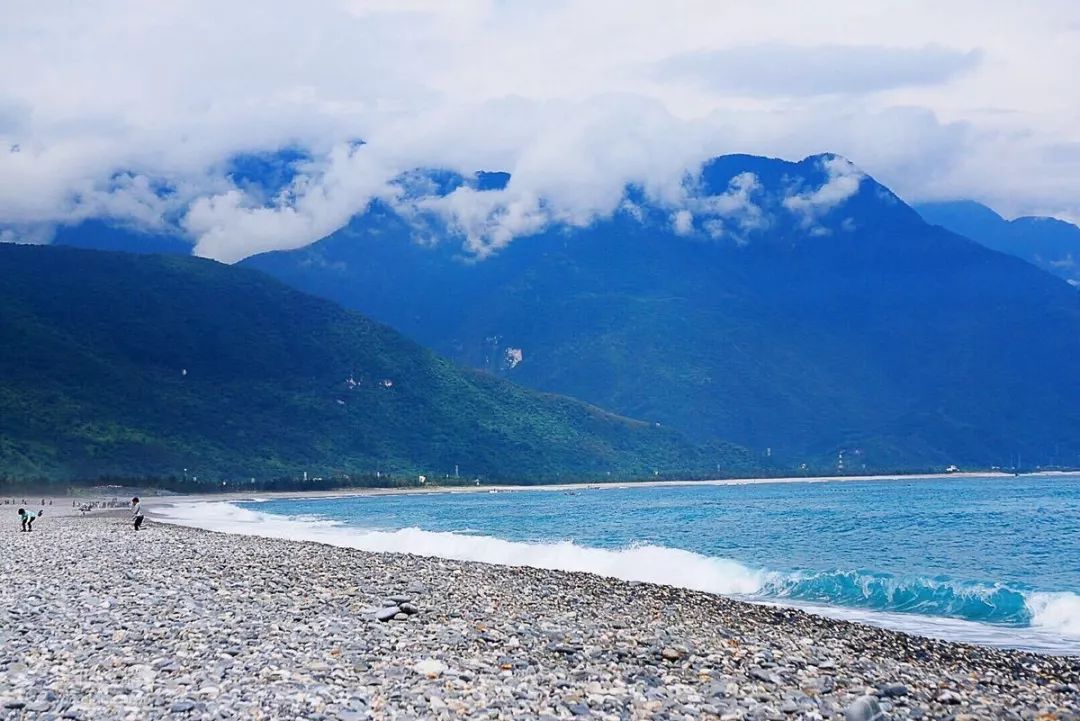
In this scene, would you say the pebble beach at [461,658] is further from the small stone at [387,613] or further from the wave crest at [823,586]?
the wave crest at [823,586]

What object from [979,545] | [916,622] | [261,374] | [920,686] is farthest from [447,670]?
[261,374]

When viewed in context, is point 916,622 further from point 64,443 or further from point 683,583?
point 64,443

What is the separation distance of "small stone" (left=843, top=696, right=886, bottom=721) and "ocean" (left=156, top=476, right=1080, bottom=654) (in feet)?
28.8

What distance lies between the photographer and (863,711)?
44.3 ft

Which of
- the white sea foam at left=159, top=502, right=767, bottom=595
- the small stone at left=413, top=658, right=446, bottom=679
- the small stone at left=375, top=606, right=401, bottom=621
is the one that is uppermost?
the small stone at left=375, top=606, right=401, bottom=621

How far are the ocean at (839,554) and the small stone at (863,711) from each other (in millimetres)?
8792

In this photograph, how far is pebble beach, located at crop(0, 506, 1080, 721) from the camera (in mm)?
13602

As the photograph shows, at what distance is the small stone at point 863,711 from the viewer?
13.4 m

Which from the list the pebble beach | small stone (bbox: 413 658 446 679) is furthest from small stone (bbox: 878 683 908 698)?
small stone (bbox: 413 658 446 679)

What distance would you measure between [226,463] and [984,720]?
16694 centimetres

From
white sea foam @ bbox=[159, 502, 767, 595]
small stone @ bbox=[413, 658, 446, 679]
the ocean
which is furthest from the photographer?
white sea foam @ bbox=[159, 502, 767, 595]

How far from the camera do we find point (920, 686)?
15398mm

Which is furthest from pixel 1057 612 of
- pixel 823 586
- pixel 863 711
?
pixel 863 711

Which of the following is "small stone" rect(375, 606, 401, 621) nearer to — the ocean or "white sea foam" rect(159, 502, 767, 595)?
the ocean
